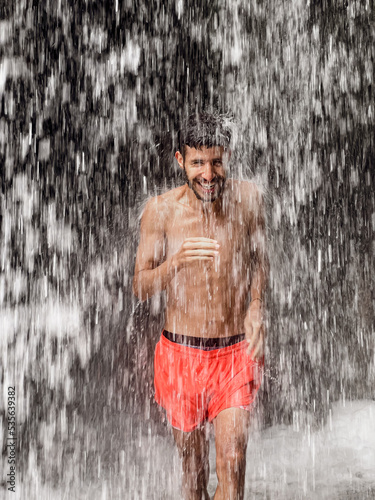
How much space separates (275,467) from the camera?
273 cm

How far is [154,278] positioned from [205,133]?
0.54 meters

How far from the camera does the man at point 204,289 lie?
175 centimetres

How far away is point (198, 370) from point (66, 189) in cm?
125

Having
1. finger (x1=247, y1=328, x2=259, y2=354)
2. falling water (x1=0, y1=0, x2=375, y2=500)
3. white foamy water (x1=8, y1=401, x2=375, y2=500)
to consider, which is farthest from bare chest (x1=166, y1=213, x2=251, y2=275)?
white foamy water (x1=8, y1=401, x2=375, y2=500)

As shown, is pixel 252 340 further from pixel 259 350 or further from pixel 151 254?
pixel 151 254

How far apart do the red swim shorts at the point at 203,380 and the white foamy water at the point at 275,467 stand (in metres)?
0.89

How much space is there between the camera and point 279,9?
279 centimetres

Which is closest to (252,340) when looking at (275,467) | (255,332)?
(255,332)

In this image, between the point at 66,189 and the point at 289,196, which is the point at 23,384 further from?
the point at 289,196

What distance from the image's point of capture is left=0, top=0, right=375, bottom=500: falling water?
252cm

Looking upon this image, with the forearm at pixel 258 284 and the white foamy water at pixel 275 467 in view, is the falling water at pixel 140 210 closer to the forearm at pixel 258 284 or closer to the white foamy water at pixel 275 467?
the white foamy water at pixel 275 467

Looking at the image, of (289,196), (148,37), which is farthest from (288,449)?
(148,37)

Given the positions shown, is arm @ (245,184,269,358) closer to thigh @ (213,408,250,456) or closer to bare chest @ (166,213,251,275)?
bare chest @ (166,213,251,275)

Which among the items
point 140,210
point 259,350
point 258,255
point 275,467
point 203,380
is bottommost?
point 275,467
